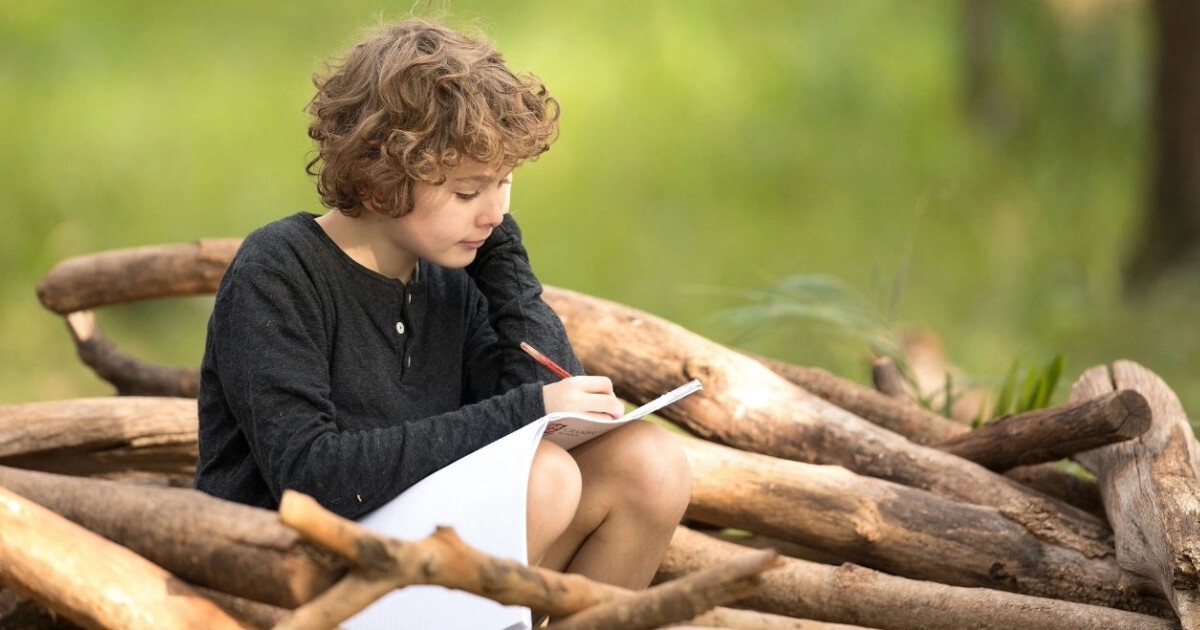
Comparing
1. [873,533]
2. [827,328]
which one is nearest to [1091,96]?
[827,328]

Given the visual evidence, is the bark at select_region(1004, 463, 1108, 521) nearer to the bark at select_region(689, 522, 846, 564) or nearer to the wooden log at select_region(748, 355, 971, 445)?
the wooden log at select_region(748, 355, 971, 445)

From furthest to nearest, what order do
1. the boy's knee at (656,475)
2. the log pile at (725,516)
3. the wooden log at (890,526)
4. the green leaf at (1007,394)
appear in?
1. the green leaf at (1007,394)
2. the wooden log at (890,526)
3. the boy's knee at (656,475)
4. the log pile at (725,516)

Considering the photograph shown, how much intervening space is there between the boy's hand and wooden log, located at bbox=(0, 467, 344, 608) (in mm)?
424

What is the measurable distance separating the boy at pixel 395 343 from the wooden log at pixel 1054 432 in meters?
0.82

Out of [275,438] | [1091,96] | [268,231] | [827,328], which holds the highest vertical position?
[1091,96]

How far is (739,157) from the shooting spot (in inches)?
243

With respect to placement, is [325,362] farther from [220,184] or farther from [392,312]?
[220,184]

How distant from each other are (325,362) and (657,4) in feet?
15.5

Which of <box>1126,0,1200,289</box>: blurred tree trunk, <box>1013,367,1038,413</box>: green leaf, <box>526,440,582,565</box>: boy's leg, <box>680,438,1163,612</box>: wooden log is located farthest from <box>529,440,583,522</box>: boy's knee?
<box>1126,0,1200,289</box>: blurred tree trunk

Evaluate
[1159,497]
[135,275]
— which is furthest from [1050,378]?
[135,275]

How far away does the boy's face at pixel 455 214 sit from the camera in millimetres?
1862

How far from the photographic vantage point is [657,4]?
20.4 feet

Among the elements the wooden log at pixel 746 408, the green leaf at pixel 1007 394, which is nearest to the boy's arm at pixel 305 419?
the wooden log at pixel 746 408

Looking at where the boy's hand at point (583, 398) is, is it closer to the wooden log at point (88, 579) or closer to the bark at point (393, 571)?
the bark at point (393, 571)
